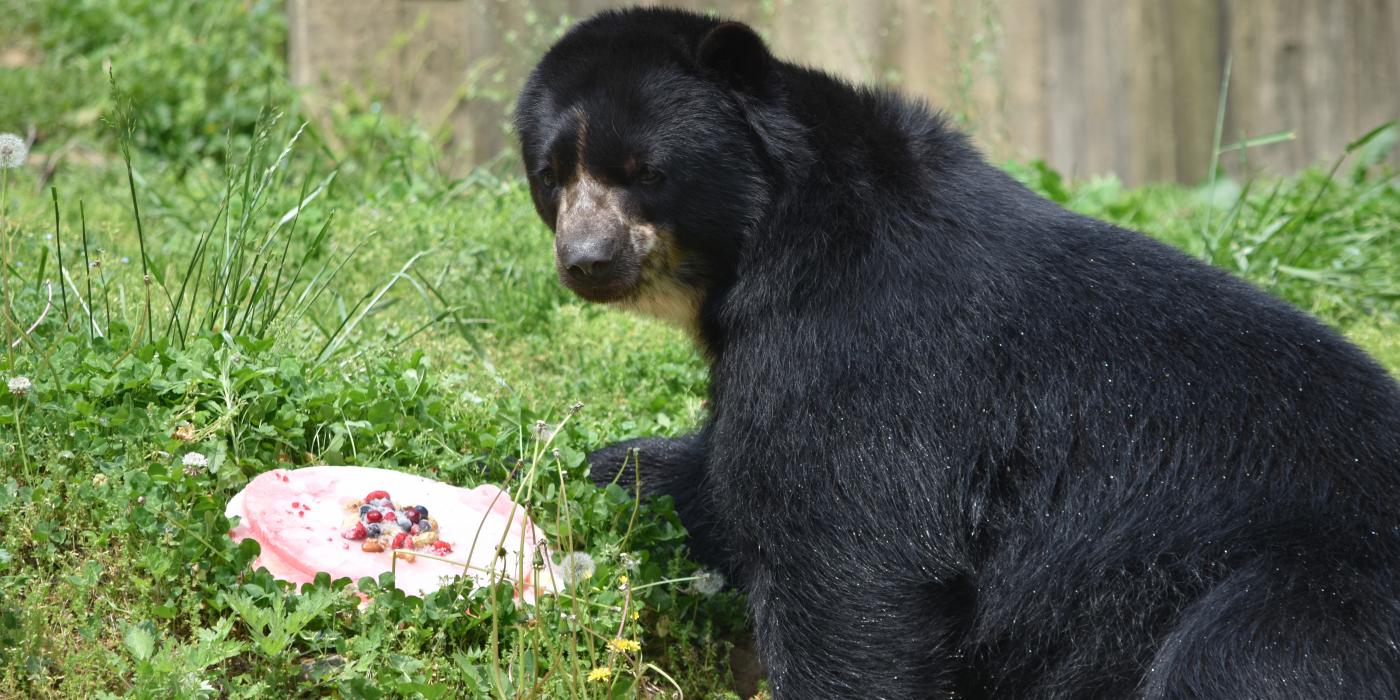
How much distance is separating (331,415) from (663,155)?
119 cm

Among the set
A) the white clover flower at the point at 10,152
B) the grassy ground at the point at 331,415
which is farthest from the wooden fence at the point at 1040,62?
the white clover flower at the point at 10,152

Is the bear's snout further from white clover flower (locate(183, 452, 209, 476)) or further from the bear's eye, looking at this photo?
white clover flower (locate(183, 452, 209, 476))

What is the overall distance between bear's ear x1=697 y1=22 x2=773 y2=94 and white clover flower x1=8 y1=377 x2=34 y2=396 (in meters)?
1.86

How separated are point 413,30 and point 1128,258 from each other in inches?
225

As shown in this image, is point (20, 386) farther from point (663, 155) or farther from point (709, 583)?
point (709, 583)

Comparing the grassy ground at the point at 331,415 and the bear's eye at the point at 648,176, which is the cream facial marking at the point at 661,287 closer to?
the bear's eye at the point at 648,176

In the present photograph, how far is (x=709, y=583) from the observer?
3822 mm

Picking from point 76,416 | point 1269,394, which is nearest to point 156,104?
point 76,416

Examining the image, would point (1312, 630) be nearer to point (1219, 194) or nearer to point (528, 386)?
point (528, 386)

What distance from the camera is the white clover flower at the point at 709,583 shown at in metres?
3.79

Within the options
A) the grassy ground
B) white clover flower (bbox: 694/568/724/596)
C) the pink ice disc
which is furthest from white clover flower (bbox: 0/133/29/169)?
white clover flower (bbox: 694/568/724/596)

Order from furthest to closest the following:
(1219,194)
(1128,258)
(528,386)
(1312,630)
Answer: (1219,194) → (528,386) → (1128,258) → (1312,630)

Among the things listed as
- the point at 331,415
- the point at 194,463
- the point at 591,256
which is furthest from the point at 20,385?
the point at 591,256

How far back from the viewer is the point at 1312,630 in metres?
2.85
